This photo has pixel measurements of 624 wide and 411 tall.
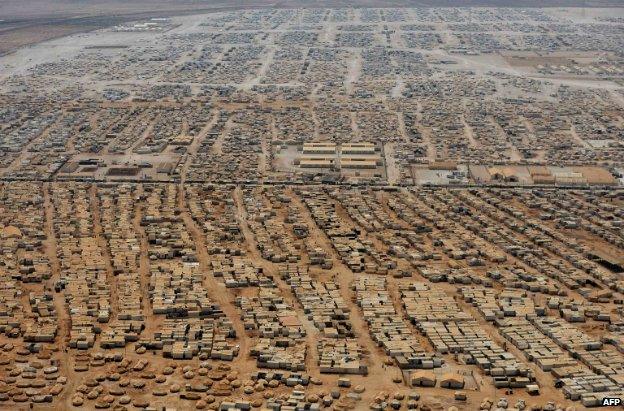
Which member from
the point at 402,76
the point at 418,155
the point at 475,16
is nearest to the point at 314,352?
the point at 418,155

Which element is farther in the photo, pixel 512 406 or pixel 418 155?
pixel 418 155

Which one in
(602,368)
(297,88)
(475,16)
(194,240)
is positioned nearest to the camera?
(602,368)

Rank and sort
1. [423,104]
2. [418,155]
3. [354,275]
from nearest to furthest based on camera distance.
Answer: [354,275] → [418,155] → [423,104]

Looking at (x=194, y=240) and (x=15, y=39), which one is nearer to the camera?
(x=194, y=240)

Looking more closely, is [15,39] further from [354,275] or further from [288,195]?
[354,275]

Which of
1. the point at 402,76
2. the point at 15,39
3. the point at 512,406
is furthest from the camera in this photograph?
the point at 15,39

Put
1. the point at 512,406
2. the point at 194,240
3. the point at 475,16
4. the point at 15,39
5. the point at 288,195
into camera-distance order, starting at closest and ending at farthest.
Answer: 1. the point at 512,406
2. the point at 194,240
3. the point at 288,195
4. the point at 15,39
5. the point at 475,16

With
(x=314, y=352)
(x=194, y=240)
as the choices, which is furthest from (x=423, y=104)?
(x=314, y=352)

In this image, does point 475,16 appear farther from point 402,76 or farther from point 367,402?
point 367,402
